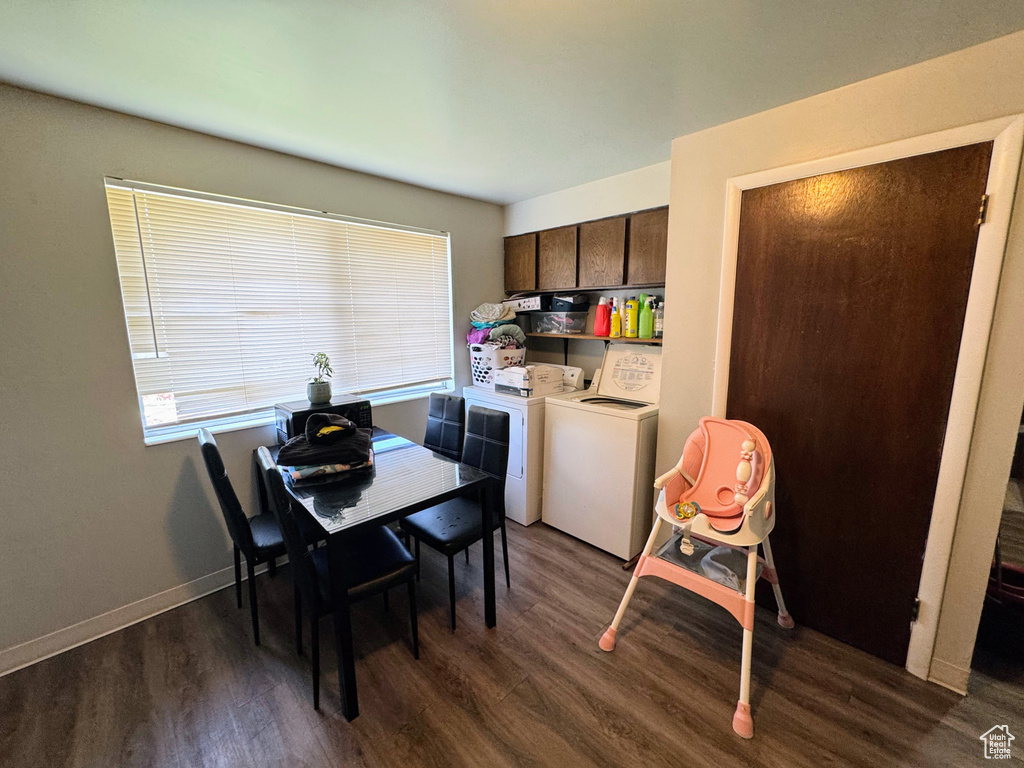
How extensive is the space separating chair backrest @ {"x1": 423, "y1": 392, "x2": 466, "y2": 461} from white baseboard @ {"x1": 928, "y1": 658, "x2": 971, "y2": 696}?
2269mm

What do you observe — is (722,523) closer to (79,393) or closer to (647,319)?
(647,319)

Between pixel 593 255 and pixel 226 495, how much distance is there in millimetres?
2472

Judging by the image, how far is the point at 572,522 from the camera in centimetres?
264

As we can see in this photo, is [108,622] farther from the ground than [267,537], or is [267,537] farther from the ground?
[267,537]

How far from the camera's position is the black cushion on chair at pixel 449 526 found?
1872 millimetres

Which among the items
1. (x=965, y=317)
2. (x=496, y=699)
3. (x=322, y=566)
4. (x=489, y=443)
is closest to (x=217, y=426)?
(x=322, y=566)

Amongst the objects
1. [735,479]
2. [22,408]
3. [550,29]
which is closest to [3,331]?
[22,408]

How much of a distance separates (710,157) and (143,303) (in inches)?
111

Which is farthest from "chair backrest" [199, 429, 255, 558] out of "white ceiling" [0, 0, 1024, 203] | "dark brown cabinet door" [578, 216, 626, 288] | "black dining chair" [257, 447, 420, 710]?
"dark brown cabinet door" [578, 216, 626, 288]

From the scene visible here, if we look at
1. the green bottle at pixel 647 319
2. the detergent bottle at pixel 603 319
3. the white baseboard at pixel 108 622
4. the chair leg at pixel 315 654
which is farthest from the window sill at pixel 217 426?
the green bottle at pixel 647 319

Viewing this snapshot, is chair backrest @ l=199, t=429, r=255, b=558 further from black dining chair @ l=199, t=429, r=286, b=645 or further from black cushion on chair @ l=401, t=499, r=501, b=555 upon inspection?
black cushion on chair @ l=401, t=499, r=501, b=555

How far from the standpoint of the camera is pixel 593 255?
9.14ft

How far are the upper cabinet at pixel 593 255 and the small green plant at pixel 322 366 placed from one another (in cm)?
160

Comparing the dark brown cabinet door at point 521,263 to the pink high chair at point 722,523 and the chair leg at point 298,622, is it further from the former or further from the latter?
the chair leg at point 298,622
